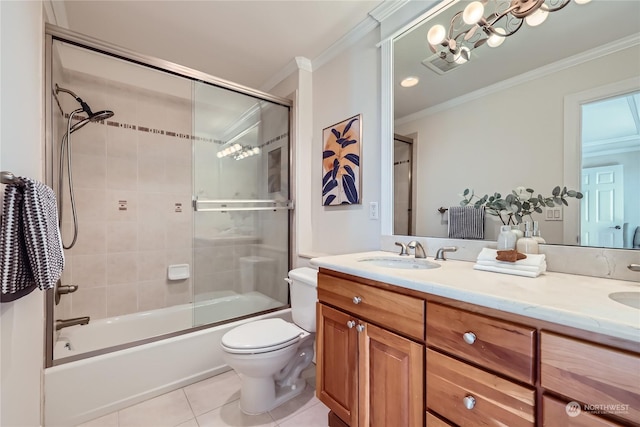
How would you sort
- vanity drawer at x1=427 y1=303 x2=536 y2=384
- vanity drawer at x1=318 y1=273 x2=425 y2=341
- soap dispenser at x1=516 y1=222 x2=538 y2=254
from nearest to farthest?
vanity drawer at x1=427 y1=303 x2=536 y2=384 < vanity drawer at x1=318 y1=273 x2=425 y2=341 < soap dispenser at x1=516 y1=222 x2=538 y2=254

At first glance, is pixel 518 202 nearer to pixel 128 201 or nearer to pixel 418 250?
pixel 418 250

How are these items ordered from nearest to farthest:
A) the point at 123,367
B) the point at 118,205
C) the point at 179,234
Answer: the point at 123,367
the point at 118,205
the point at 179,234

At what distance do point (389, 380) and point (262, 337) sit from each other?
2.59ft

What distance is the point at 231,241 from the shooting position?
2504 mm

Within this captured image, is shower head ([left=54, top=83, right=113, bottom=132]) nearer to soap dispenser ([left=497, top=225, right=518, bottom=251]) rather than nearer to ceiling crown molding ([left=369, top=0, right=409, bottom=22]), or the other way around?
ceiling crown molding ([left=369, top=0, right=409, bottom=22])

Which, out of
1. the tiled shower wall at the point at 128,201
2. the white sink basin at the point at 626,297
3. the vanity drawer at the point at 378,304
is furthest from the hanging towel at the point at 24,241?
the white sink basin at the point at 626,297

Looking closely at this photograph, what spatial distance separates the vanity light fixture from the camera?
1129 millimetres

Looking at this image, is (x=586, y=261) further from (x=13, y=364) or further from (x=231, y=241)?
(x=231, y=241)

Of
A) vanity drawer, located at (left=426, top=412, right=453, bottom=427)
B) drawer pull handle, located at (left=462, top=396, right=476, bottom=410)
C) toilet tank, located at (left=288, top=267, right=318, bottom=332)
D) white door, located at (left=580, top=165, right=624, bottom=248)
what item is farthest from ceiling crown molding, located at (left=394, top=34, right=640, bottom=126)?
vanity drawer, located at (left=426, top=412, right=453, bottom=427)

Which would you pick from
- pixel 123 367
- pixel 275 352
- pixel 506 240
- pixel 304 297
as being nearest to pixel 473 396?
pixel 506 240

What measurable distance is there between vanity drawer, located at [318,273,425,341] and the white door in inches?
28.1

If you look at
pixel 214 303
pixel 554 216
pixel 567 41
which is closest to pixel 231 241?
pixel 214 303

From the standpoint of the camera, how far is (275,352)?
1.47 meters

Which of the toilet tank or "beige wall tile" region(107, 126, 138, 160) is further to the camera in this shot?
"beige wall tile" region(107, 126, 138, 160)
